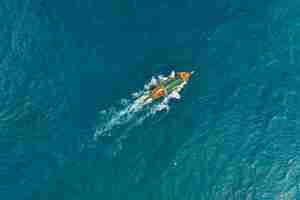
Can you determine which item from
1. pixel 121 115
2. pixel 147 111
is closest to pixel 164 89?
pixel 147 111

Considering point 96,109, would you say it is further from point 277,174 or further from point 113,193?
point 277,174

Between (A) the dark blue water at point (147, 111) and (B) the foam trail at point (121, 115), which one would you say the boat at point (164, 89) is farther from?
(A) the dark blue water at point (147, 111)

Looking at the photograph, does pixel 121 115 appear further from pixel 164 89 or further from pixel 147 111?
pixel 164 89

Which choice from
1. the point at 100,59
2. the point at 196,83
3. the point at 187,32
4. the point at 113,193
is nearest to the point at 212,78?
the point at 196,83

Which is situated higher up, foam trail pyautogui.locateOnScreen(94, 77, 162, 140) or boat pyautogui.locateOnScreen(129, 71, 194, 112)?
boat pyautogui.locateOnScreen(129, 71, 194, 112)

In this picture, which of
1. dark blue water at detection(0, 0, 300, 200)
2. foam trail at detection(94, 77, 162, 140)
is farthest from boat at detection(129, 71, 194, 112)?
dark blue water at detection(0, 0, 300, 200)

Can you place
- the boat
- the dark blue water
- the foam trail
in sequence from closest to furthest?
the dark blue water, the foam trail, the boat

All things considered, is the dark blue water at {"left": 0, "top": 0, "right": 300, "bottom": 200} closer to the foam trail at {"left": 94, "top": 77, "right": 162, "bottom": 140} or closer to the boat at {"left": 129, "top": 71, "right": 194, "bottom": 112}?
the foam trail at {"left": 94, "top": 77, "right": 162, "bottom": 140}

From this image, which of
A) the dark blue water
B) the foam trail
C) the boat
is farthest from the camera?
the boat
